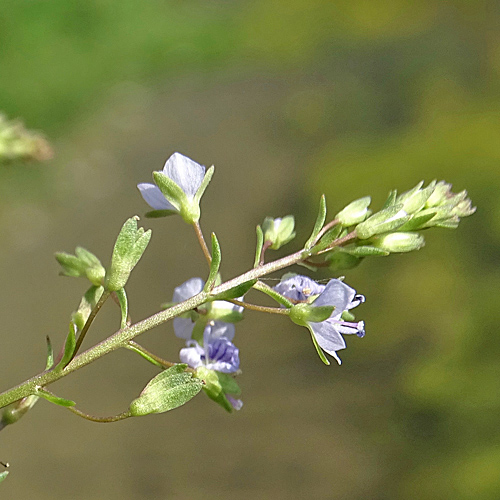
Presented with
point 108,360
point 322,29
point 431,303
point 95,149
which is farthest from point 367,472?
point 322,29

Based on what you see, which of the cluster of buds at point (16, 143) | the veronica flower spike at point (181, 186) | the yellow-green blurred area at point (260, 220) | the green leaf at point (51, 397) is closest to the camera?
the green leaf at point (51, 397)

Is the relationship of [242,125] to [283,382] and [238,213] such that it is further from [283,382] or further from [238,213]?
[283,382]

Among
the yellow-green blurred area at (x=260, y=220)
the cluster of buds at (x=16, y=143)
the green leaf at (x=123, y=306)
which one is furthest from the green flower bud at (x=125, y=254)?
the yellow-green blurred area at (x=260, y=220)

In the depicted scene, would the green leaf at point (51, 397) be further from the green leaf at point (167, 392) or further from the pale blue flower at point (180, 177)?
the pale blue flower at point (180, 177)

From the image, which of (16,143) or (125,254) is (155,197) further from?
(16,143)

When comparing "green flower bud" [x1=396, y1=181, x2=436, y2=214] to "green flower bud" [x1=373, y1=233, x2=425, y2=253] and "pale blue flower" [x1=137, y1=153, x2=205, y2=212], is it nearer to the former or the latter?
"green flower bud" [x1=373, y1=233, x2=425, y2=253]

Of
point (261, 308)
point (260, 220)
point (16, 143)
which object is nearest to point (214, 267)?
point (261, 308)
